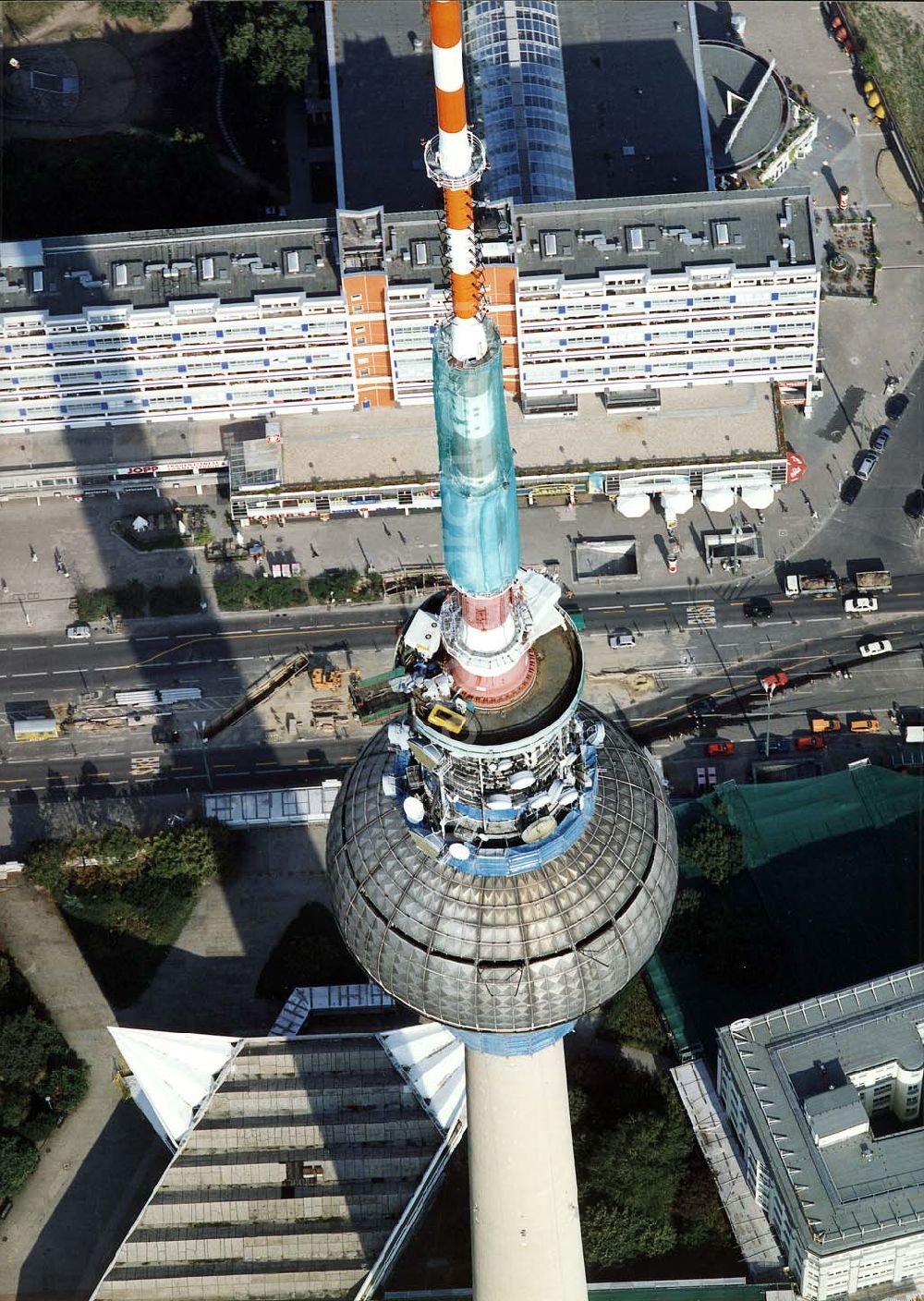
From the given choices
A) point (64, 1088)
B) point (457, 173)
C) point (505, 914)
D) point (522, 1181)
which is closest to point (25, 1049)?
→ point (64, 1088)

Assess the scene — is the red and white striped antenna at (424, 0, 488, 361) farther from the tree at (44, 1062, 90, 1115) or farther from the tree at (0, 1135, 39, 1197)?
the tree at (0, 1135, 39, 1197)

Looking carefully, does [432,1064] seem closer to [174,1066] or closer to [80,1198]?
[174,1066]

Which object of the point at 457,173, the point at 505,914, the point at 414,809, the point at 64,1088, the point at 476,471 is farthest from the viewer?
the point at 64,1088

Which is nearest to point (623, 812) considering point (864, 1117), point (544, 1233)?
point (544, 1233)

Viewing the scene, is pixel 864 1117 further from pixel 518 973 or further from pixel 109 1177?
pixel 109 1177

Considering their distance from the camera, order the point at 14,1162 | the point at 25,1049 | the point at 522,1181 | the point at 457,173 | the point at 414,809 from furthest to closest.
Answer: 1. the point at 25,1049
2. the point at 14,1162
3. the point at 522,1181
4. the point at 414,809
5. the point at 457,173

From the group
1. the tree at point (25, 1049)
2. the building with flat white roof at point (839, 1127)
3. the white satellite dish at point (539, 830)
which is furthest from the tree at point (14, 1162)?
the white satellite dish at point (539, 830)

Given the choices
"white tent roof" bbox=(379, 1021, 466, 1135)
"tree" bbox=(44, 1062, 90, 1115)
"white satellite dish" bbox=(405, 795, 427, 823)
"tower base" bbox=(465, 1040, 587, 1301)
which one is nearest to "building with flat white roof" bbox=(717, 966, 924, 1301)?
"tower base" bbox=(465, 1040, 587, 1301)

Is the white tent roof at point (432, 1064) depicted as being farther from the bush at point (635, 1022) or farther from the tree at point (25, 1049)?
the tree at point (25, 1049)
